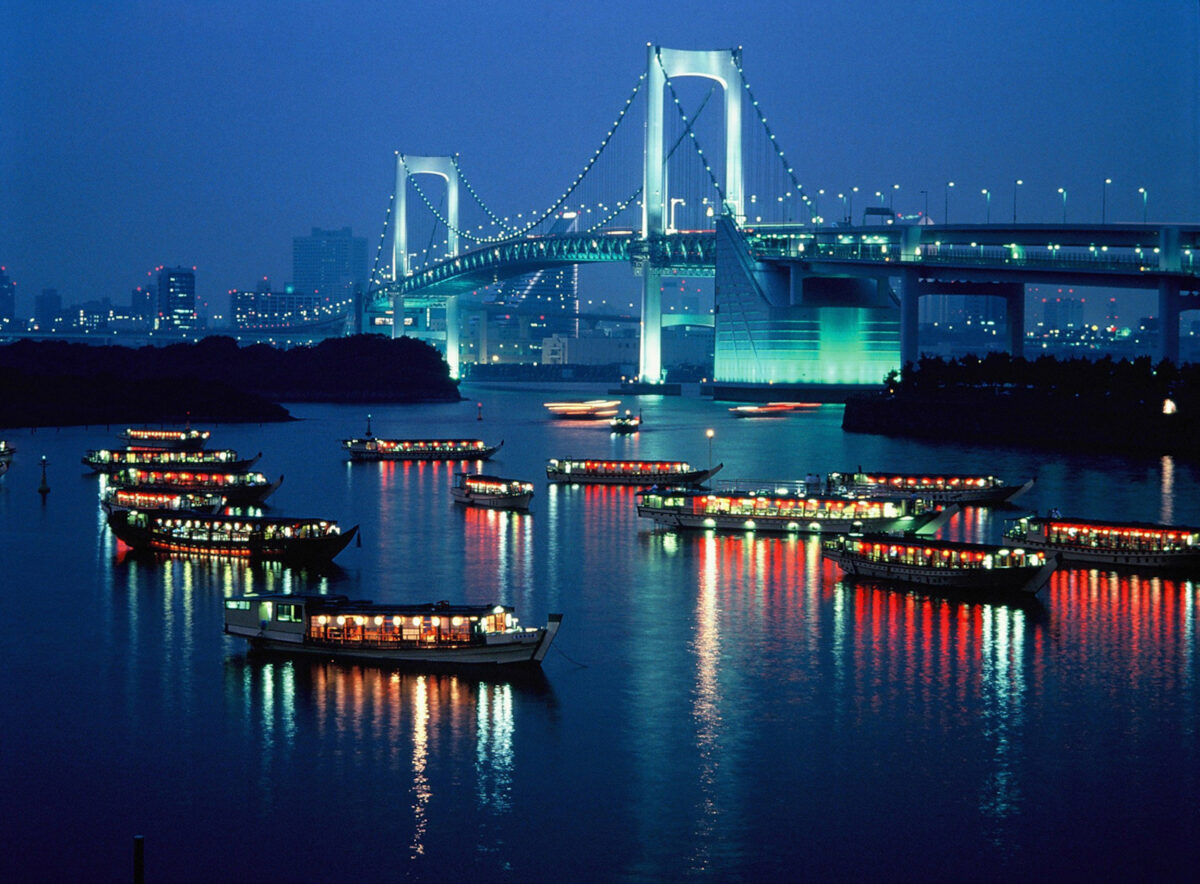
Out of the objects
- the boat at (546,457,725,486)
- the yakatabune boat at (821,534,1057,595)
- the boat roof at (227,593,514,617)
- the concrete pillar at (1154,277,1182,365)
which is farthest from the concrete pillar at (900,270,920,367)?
the boat roof at (227,593,514,617)

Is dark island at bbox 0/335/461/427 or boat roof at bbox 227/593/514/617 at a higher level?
dark island at bbox 0/335/461/427

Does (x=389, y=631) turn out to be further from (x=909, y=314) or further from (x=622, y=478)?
(x=909, y=314)

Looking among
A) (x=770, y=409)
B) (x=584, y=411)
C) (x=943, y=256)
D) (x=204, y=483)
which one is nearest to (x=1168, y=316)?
(x=943, y=256)

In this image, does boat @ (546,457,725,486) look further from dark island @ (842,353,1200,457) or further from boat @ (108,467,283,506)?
dark island @ (842,353,1200,457)

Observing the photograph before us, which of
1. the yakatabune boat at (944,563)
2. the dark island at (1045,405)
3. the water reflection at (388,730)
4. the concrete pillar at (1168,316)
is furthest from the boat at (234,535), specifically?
the concrete pillar at (1168,316)

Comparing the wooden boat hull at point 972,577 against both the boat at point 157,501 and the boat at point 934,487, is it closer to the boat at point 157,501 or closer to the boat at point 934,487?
the boat at point 934,487
